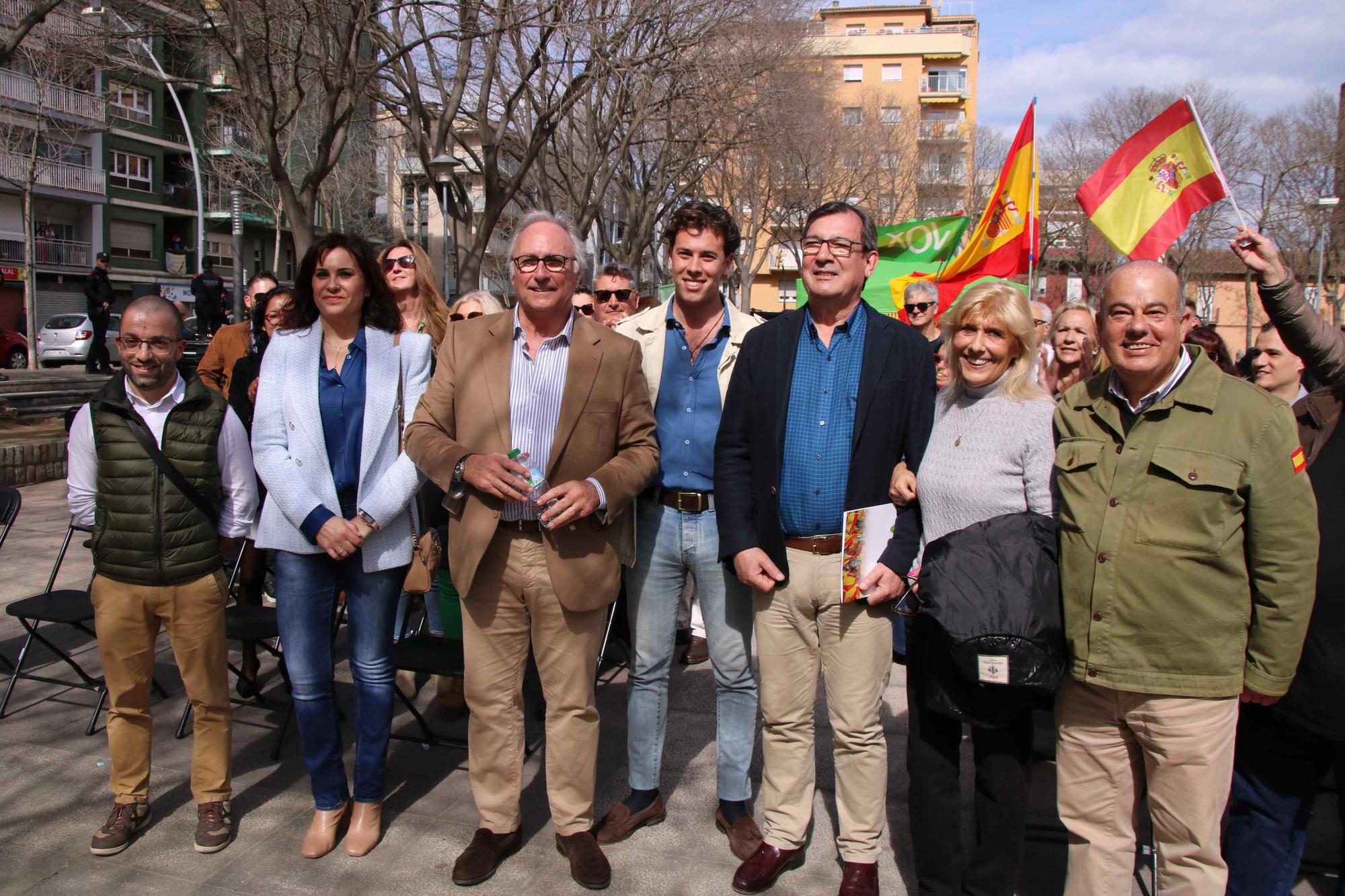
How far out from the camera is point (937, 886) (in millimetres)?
2943

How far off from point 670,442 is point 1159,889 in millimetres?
2000

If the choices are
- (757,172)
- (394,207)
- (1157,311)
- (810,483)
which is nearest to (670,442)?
(810,483)

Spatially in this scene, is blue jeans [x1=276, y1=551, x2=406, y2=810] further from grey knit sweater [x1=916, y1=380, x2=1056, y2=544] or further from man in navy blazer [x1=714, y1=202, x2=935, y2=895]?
grey knit sweater [x1=916, y1=380, x2=1056, y2=544]

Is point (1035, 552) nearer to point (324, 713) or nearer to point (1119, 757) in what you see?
point (1119, 757)

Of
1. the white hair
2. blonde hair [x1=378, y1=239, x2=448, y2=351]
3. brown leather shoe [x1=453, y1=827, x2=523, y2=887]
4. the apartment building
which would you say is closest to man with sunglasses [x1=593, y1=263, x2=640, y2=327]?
blonde hair [x1=378, y1=239, x2=448, y2=351]

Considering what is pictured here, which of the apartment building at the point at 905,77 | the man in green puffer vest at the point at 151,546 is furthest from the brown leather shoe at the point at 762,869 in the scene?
the apartment building at the point at 905,77

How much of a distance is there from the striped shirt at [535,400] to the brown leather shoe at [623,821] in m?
1.19

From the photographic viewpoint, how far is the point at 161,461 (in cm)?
327

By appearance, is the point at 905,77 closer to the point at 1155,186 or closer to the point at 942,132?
the point at 942,132

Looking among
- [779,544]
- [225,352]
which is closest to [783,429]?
[779,544]

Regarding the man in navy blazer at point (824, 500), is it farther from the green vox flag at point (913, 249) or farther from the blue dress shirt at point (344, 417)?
the green vox flag at point (913, 249)

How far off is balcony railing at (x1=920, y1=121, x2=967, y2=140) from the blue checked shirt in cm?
4810

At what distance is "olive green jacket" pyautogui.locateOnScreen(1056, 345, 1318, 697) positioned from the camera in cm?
242

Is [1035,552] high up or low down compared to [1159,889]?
up
